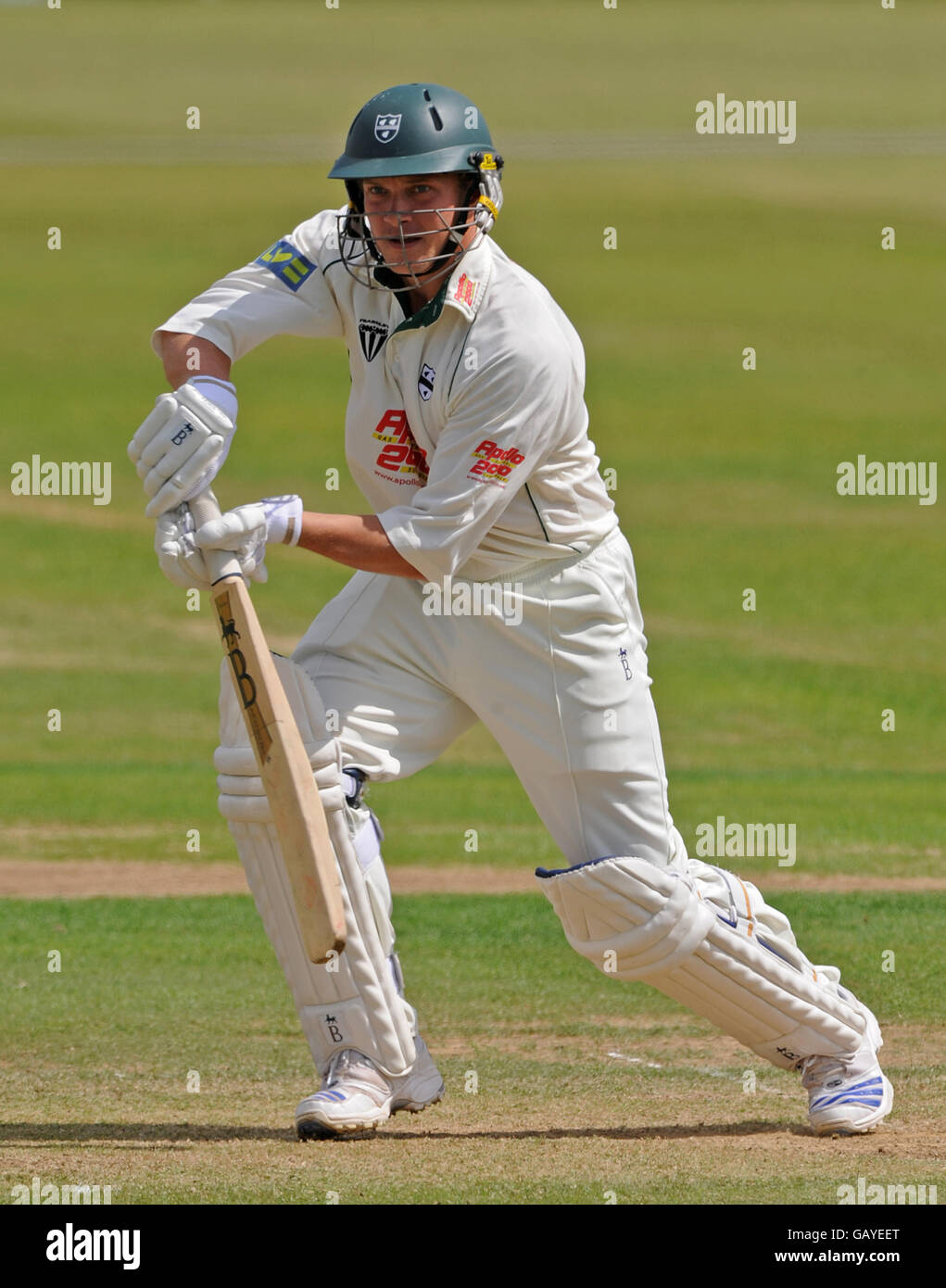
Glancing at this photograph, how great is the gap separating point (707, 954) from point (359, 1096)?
88 cm

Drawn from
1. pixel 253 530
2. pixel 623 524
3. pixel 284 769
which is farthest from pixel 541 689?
pixel 623 524

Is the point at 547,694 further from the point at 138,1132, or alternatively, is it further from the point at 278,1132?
the point at 138,1132

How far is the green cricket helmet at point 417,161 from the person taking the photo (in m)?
4.70

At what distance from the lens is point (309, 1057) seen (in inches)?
223

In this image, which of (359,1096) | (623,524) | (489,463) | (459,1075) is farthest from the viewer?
(623,524)

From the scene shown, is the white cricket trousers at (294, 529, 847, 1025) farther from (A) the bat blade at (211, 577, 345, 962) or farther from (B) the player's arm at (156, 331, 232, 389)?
(B) the player's arm at (156, 331, 232, 389)

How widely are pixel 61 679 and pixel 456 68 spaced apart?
3418 centimetres

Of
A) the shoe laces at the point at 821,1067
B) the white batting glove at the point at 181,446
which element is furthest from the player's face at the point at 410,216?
the shoe laces at the point at 821,1067

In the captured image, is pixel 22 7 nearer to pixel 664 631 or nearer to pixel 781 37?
pixel 781 37

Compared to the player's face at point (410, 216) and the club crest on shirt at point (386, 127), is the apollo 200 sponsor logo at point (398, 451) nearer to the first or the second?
the player's face at point (410, 216)

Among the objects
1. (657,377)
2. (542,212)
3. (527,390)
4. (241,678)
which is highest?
(542,212)

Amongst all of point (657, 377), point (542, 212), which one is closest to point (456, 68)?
point (542, 212)

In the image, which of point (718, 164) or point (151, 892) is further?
point (718, 164)

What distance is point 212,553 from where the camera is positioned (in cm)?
456
